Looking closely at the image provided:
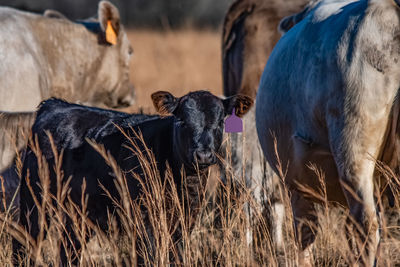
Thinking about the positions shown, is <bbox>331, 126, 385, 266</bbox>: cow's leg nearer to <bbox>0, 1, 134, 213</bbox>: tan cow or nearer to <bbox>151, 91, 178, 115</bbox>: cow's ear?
<bbox>151, 91, 178, 115</bbox>: cow's ear

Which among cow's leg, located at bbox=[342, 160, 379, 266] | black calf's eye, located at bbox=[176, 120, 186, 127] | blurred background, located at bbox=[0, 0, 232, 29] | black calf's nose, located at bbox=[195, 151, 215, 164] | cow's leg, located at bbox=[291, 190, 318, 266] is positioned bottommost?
cow's leg, located at bbox=[291, 190, 318, 266]

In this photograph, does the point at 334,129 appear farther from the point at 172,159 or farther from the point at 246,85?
the point at 246,85

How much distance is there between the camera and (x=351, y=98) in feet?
10.9

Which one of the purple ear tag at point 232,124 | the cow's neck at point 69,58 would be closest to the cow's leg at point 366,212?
the purple ear tag at point 232,124

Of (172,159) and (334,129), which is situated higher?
(334,129)

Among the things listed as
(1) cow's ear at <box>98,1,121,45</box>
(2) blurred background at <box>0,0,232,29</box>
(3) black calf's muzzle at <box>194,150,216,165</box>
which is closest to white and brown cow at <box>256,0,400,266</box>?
(3) black calf's muzzle at <box>194,150,216,165</box>

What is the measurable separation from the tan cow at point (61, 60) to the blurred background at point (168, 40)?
3566 millimetres

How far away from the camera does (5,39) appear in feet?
21.4

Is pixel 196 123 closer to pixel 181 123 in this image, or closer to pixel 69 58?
pixel 181 123

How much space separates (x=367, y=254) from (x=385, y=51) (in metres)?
0.91

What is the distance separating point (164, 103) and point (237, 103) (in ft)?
1.45

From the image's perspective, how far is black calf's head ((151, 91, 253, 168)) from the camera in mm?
3980

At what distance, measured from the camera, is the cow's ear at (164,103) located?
418cm

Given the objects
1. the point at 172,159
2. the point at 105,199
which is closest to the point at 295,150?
the point at 172,159
